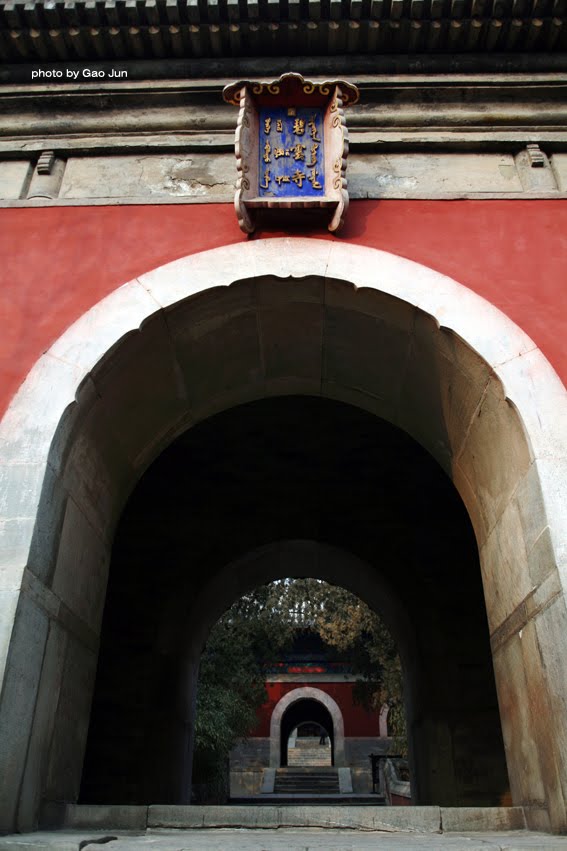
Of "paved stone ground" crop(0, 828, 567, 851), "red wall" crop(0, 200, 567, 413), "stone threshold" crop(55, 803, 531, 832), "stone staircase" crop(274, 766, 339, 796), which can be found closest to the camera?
"paved stone ground" crop(0, 828, 567, 851)

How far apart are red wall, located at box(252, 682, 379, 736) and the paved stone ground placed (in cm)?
1861

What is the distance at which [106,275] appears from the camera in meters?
3.69

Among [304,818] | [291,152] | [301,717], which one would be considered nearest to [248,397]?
[291,152]

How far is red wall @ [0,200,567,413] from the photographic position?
3537mm

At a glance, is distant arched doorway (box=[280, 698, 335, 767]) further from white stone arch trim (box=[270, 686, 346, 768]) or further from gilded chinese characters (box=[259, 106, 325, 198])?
gilded chinese characters (box=[259, 106, 325, 198])

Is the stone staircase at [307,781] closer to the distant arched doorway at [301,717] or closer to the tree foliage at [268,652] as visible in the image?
the tree foliage at [268,652]

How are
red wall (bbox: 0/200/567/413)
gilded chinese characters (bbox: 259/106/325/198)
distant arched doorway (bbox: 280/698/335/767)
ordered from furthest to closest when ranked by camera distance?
distant arched doorway (bbox: 280/698/335/767), gilded chinese characters (bbox: 259/106/325/198), red wall (bbox: 0/200/567/413)

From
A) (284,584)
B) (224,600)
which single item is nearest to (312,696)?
(284,584)

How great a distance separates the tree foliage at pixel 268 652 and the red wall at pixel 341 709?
0.70 metres

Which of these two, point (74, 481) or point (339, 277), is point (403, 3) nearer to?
point (339, 277)

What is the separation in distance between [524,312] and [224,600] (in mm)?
4715

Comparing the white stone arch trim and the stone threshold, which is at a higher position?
the white stone arch trim

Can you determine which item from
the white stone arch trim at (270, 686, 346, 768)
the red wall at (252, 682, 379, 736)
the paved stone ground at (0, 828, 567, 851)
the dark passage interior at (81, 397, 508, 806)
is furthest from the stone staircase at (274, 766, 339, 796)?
the paved stone ground at (0, 828, 567, 851)

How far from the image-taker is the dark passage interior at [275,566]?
610 centimetres
